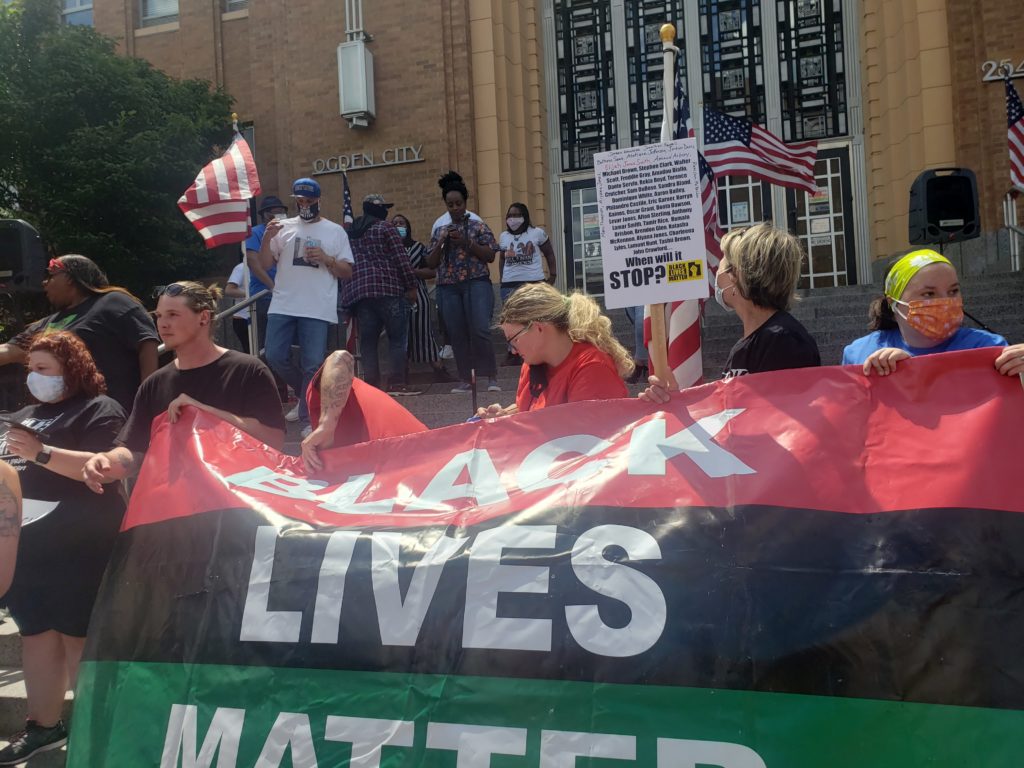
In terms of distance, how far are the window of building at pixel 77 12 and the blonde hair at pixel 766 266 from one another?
19114 millimetres

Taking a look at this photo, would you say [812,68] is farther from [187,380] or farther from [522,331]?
[187,380]

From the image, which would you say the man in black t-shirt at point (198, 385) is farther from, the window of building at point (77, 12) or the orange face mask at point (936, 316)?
the window of building at point (77, 12)

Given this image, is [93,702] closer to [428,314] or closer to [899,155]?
[428,314]

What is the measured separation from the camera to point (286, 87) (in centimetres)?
1567

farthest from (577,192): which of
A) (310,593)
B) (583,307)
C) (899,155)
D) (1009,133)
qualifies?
(310,593)

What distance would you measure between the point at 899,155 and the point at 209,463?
41.8 feet

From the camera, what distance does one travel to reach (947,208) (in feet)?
36.1

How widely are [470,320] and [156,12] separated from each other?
44.6 ft

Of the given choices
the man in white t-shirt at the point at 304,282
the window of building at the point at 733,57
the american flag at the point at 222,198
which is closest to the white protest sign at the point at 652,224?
the man in white t-shirt at the point at 304,282

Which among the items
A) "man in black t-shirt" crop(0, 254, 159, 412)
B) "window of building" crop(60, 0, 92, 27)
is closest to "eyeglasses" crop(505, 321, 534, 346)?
"man in black t-shirt" crop(0, 254, 159, 412)

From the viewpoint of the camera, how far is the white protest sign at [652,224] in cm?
298

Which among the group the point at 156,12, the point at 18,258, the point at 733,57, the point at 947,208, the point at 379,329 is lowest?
the point at 379,329

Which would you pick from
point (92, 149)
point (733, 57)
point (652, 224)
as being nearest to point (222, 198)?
point (652, 224)

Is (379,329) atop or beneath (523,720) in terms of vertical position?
atop
